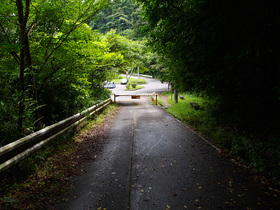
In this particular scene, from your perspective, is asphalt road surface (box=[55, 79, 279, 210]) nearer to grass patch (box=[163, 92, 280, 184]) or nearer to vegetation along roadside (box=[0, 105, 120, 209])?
vegetation along roadside (box=[0, 105, 120, 209])

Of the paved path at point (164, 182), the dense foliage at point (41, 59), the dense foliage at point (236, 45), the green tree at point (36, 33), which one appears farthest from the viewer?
the green tree at point (36, 33)

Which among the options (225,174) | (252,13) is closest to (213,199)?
(225,174)

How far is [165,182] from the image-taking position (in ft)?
11.4

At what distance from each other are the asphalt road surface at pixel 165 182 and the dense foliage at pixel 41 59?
204 cm

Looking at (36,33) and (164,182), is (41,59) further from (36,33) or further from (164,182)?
(164,182)

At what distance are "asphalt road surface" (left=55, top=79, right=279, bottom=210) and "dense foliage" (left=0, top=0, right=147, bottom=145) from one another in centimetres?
204

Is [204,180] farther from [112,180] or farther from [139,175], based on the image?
[112,180]

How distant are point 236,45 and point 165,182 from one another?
158 inches

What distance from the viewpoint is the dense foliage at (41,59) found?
4.04 metres

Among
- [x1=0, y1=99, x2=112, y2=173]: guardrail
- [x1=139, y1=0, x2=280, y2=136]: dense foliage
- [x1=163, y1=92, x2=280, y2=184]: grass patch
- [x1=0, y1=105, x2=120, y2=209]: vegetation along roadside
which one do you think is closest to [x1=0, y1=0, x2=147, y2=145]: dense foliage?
[x1=0, y1=99, x2=112, y2=173]: guardrail

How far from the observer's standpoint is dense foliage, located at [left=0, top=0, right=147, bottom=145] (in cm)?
404

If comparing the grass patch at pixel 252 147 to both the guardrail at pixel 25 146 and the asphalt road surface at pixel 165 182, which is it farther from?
the guardrail at pixel 25 146

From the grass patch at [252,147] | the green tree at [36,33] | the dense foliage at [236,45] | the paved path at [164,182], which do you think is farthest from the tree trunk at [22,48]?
the grass patch at [252,147]

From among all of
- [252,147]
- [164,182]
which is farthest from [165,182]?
[252,147]
